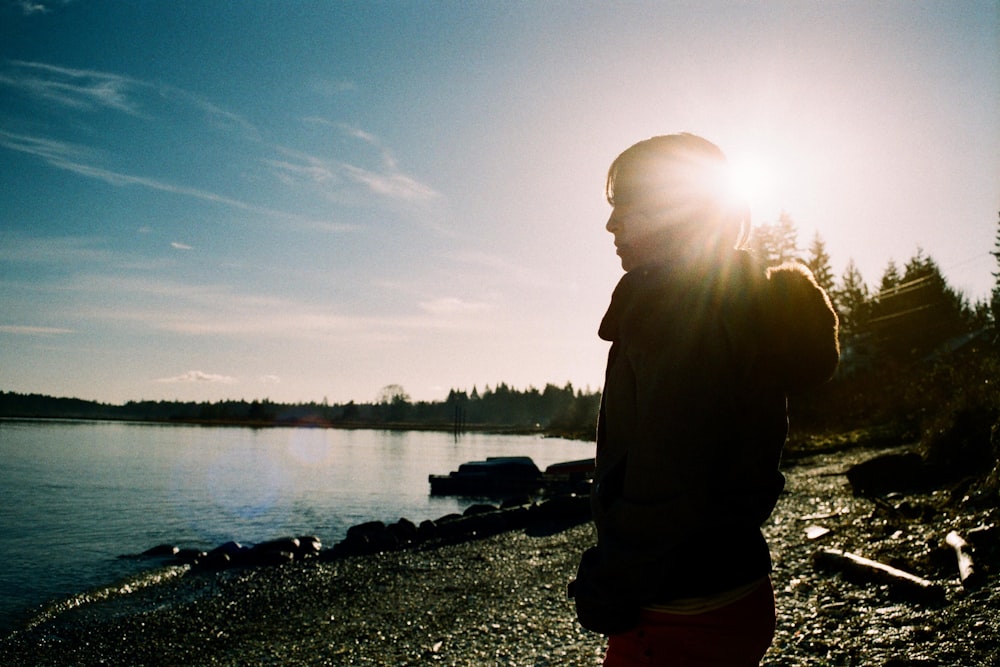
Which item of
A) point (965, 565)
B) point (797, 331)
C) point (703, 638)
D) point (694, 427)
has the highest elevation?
point (797, 331)

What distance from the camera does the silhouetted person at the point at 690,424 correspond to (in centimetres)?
164

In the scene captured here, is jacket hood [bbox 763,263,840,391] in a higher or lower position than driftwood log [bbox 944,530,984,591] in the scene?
higher

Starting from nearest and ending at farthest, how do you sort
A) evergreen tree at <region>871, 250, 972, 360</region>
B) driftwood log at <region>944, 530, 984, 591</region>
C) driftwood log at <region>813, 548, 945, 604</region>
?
driftwood log at <region>944, 530, 984, 591</region> → driftwood log at <region>813, 548, 945, 604</region> → evergreen tree at <region>871, 250, 972, 360</region>

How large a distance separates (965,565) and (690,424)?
6.41 meters

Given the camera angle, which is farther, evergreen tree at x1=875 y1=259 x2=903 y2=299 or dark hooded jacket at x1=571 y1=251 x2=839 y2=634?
evergreen tree at x1=875 y1=259 x2=903 y2=299

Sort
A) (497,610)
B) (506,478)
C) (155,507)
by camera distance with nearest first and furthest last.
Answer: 1. (497,610)
2. (155,507)
3. (506,478)

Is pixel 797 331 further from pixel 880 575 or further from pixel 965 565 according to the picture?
pixel 880 575

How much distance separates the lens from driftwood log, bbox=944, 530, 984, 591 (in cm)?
592

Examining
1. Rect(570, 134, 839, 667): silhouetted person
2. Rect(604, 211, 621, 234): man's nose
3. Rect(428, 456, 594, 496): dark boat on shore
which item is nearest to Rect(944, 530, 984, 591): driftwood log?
Rect(570, 134, 839, 667): silhouetted person

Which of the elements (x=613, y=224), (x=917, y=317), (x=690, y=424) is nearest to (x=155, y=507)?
(x=613, y=224)

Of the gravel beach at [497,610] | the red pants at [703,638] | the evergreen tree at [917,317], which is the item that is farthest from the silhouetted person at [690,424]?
the evergreen tree at [917,317]

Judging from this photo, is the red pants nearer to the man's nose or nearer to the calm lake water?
the man's nose

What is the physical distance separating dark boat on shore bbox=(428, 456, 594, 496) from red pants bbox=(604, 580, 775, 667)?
3824cm

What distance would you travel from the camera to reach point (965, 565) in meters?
6.17
